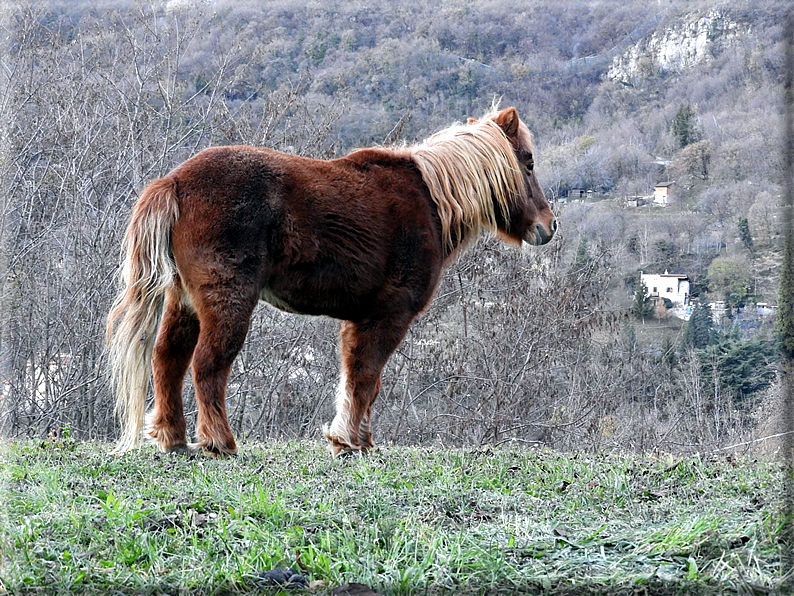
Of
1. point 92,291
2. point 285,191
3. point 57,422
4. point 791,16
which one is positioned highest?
point 791,16

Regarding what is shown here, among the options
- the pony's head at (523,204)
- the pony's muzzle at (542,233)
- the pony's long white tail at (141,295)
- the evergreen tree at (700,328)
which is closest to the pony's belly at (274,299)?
the pony's long white tail at (141,295)

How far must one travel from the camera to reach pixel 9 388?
10969 millimetres

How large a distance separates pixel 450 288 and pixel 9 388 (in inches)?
274

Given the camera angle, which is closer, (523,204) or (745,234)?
(523,204)

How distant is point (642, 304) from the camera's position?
14750 millimetres

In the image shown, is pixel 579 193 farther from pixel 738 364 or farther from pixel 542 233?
pixel 542 233

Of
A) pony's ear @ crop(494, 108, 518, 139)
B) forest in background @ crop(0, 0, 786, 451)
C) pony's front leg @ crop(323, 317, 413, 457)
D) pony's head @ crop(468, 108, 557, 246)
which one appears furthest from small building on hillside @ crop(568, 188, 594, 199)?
pony's front leg @ crop(323, 317, 413, 457)

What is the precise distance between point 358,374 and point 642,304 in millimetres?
10472

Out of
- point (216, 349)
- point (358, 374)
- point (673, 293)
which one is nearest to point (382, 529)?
point (216, 349)

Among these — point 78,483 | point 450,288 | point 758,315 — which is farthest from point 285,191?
point 758,315

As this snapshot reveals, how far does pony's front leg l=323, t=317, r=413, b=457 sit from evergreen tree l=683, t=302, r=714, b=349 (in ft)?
33.9

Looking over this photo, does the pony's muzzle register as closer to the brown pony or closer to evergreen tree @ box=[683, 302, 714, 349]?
the brown pony

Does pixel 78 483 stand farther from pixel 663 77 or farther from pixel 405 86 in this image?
pixel 663 77

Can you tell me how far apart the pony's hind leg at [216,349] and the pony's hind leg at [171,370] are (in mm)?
263
